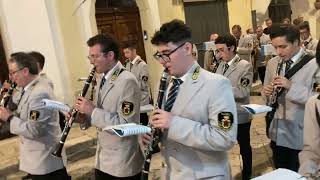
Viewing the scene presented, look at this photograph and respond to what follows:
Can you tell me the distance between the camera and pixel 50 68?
643 cm

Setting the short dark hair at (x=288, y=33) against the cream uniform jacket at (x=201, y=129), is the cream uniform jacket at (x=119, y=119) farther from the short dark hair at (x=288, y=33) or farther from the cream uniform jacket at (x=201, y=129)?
the short dark hair at (x=288, y=33)

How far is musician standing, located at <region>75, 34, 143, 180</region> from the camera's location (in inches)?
114

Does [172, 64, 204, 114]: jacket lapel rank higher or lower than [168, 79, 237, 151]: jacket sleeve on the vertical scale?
higher

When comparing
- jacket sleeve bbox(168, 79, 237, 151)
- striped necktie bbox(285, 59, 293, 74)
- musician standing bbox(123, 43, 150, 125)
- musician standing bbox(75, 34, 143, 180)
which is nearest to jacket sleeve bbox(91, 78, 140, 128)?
musician standing bbox(75, 34, 143, 180)

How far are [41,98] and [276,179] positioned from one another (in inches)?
83.1

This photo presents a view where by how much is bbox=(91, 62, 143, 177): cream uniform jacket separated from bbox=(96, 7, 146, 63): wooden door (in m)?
5.30

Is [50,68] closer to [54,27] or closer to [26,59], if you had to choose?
[54,27]

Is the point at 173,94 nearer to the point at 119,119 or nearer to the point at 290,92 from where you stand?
the point at 119,119

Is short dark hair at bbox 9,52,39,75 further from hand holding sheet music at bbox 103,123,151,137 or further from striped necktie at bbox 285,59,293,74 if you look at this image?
striped necktie at bbox 285,59,293,74

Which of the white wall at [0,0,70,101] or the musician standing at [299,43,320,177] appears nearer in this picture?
the musician standing at [299,43,320,177]

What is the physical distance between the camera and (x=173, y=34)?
2156 millimetres

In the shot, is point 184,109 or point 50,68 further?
point 50,68

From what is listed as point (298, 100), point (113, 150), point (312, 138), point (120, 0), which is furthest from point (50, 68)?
point (312, 138)

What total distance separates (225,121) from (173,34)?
1.75ft
